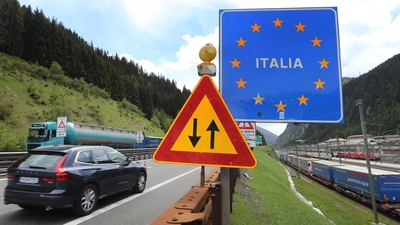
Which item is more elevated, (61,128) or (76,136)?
(61,128)

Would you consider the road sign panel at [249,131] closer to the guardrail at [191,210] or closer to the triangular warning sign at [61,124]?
the guardrail at [191,210]

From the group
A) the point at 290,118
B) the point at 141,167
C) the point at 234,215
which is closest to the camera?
the point at 290,118

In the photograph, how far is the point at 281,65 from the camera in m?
3.02

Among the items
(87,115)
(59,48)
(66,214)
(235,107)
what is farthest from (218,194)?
(59,48)

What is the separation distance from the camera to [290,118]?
9.50 feet

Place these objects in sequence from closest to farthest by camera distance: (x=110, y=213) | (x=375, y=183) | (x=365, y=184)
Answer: (x=110, y=213)
(x=375, y=183)
(x=365, y=184)

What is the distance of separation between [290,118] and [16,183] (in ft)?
20.6

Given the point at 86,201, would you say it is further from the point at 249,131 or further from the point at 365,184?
the point at 365,184

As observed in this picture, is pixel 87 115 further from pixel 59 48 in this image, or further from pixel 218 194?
pixel 218 194

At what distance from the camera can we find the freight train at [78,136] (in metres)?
23.8

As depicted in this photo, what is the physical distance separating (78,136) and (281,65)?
27.8 m

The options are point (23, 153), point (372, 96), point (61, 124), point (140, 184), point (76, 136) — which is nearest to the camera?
point (140, 184)

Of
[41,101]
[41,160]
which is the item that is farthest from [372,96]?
[41,160]

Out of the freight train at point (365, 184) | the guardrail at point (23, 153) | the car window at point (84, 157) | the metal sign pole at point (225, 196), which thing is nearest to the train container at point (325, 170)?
the freight train at point (365, 184)
